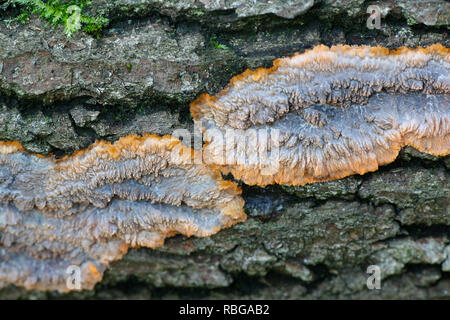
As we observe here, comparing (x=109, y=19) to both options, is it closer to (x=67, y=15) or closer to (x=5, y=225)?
(x=67, y=15)

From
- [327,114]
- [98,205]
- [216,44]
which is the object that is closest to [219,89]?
[216,44]

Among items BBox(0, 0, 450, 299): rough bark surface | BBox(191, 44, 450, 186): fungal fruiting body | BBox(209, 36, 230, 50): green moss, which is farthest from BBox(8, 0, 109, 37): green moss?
BBox(191, 44, 450, 186): fungal fruiting body

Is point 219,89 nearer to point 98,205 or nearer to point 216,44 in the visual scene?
point 216,44

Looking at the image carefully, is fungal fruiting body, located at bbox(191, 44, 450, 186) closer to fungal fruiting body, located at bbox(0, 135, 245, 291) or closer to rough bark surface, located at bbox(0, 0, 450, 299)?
rough bark surface, located at bbox(0, 0, 450, 299)

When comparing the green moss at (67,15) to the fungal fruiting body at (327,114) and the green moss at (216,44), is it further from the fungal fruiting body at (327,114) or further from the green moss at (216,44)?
the fungal fruiting body at (327,114)

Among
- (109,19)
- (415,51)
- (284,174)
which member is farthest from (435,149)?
(109,19)

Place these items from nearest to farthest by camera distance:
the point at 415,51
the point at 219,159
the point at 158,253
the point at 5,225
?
the point at 415,51, the point at 219,159, the point at 5,225, the point at 158,253

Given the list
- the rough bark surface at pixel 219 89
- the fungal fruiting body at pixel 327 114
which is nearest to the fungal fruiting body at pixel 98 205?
the rough bark surface at pixel 219 89
